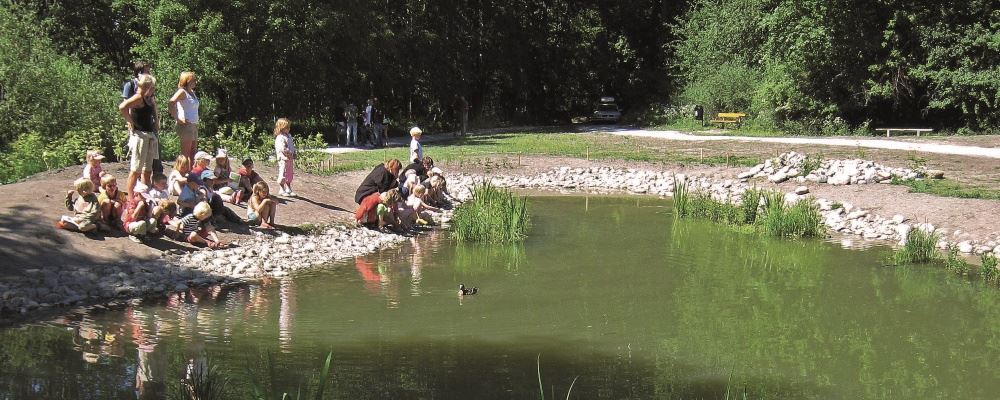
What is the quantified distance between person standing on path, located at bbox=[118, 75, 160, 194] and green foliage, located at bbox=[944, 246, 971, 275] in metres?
10.6

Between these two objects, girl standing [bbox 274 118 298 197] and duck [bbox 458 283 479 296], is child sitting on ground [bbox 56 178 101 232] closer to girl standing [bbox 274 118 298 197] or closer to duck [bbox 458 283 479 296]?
girl standing [bbox 274 118 298 197]

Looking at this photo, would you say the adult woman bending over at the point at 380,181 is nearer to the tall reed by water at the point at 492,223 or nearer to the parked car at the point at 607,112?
the tall reed by water at the point at 492,223

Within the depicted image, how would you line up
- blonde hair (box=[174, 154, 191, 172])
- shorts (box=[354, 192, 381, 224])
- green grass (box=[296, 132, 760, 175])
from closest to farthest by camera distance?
blonde hair (box=[174, 154, 191, 172]), shorts (box=[354, 192, 381, 224]), green grass (box=[296, 132, 760, 175])

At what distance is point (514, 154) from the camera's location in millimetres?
27469

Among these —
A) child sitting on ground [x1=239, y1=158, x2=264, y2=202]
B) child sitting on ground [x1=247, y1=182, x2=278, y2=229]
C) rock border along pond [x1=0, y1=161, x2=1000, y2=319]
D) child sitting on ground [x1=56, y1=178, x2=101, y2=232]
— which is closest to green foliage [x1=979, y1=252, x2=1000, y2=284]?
rock border along pond [x1=0, y1=161, x2=1000, y2=319]

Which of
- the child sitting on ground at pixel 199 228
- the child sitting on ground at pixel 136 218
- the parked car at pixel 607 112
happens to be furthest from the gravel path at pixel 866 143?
the child sitting on ground at pixel 136 218

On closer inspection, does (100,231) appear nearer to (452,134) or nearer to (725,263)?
(725,263)

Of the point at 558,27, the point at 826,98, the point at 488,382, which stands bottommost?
the point at 488,382

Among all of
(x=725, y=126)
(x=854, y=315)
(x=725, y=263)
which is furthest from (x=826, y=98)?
(x=854, y=315)

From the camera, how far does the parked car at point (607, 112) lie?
49719 mm

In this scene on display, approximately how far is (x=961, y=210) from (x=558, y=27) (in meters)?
36.0

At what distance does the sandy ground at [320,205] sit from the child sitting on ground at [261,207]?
0.75 feet

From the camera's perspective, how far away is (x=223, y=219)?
555 inches

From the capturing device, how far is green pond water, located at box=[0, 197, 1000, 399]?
7984 mm
